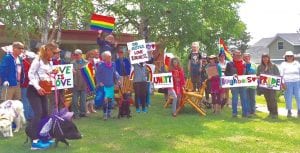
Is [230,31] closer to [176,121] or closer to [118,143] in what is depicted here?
[176,121]

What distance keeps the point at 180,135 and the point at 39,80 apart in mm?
3212

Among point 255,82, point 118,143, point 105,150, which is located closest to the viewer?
point 105,150

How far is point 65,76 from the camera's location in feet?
37.9

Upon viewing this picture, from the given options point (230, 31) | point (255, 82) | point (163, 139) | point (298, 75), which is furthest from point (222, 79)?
point (230, 31)

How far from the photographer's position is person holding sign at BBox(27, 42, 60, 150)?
26.8ft

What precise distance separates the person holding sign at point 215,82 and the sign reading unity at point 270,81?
118 centimetres

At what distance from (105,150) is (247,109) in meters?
5.74

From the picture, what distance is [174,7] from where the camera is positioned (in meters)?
19.1

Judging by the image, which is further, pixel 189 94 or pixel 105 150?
pixel 189 94

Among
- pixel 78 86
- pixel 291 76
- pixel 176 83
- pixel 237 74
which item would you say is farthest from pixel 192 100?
pixel 78 86

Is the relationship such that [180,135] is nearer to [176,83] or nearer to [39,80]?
[39,80]

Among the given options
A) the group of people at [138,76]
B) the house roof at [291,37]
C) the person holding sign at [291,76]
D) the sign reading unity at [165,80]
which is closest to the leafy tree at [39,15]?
the group of people at [138,76]

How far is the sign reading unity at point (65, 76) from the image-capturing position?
1141 cm

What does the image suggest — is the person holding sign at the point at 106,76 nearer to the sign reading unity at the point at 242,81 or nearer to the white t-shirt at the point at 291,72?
the sign reading unity at the point at 242,81
